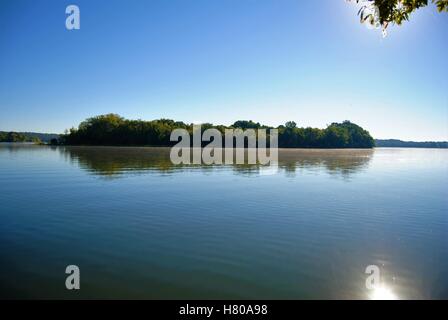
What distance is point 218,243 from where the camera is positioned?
38.0 ft

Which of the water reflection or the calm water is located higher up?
the water reflection

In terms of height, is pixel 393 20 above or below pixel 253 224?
above

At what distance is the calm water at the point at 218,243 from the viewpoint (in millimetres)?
8312

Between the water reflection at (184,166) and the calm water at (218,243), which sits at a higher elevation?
the water reflection at (184,166)

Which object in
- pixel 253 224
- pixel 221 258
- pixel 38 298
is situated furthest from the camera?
pixel 253 224

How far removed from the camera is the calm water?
8.31 metres

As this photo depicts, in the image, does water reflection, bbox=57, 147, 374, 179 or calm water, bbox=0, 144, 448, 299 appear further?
water reflection, bbox=57, 147, 374, 179

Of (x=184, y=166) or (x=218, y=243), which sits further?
(x=184, y=166)

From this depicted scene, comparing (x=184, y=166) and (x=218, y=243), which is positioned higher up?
(x=184, y=166)

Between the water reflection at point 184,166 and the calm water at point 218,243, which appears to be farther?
the water reflection at point 184,166
